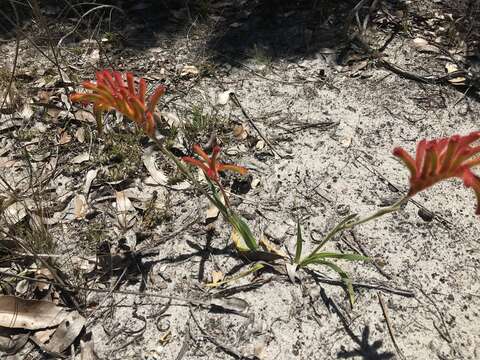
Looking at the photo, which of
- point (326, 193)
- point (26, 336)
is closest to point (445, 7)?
point (326, 193)

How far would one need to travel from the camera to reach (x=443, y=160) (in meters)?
1.21

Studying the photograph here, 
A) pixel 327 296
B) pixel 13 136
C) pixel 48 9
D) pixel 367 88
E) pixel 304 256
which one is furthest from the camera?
pixel 48 9

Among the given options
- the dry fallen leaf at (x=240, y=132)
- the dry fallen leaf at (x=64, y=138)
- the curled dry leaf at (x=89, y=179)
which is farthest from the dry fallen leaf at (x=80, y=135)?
the dry fallen leaf at (x=240, y=132)

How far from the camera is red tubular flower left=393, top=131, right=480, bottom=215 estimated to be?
1.16 metres

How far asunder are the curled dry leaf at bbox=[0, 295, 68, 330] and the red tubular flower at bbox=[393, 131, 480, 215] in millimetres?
1526

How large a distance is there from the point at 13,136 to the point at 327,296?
6.93ft

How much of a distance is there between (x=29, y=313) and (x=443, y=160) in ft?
5.67

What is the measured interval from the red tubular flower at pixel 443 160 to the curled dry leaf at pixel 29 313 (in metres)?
1.53

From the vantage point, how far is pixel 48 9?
12.0 feet

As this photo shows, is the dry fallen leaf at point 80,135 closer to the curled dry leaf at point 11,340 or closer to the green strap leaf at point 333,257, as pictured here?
the curled dry leaf at point 11,340

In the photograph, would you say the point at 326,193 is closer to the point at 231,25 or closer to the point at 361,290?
the point at 361,290

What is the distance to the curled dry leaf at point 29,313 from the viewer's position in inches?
69.6

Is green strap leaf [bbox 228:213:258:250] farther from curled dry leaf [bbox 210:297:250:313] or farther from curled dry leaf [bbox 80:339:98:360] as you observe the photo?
curled dry leaf [bbox 80:339:98:360]

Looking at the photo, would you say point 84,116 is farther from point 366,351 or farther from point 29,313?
point 366,351
